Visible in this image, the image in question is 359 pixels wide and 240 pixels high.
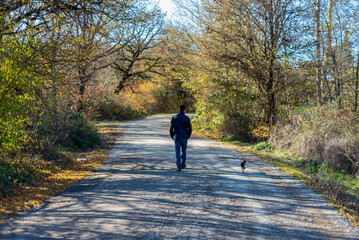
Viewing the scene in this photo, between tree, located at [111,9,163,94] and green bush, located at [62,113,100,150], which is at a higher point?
tree, located at [111,9,163,94]

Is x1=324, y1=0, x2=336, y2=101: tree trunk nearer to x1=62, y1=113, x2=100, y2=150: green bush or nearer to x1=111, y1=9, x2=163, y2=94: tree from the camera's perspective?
x1=62, y1=113, x2=100, y2=150: green bush

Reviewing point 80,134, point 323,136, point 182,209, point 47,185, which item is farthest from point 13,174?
point 323,136

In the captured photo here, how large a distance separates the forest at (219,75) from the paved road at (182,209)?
1912 mm

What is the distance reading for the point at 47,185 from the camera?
8.24 metres

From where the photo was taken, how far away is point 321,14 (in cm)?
1852

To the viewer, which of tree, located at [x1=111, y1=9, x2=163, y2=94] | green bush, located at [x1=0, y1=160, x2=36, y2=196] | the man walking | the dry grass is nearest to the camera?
the dry grass

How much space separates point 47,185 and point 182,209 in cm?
372

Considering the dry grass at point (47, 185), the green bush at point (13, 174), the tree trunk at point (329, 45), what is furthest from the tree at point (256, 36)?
the green bush at point (13, 174)

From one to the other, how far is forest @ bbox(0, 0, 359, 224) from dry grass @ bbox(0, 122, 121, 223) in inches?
14.1

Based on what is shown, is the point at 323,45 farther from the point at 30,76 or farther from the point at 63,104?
the point at 30,76

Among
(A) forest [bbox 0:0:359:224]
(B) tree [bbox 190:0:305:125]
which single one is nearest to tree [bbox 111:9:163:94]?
(A) forest [bbox 0:0:359:224]

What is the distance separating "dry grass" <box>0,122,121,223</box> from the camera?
6.48 metres

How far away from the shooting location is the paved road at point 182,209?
17.5 feet

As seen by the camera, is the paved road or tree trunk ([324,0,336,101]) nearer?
the paved road
